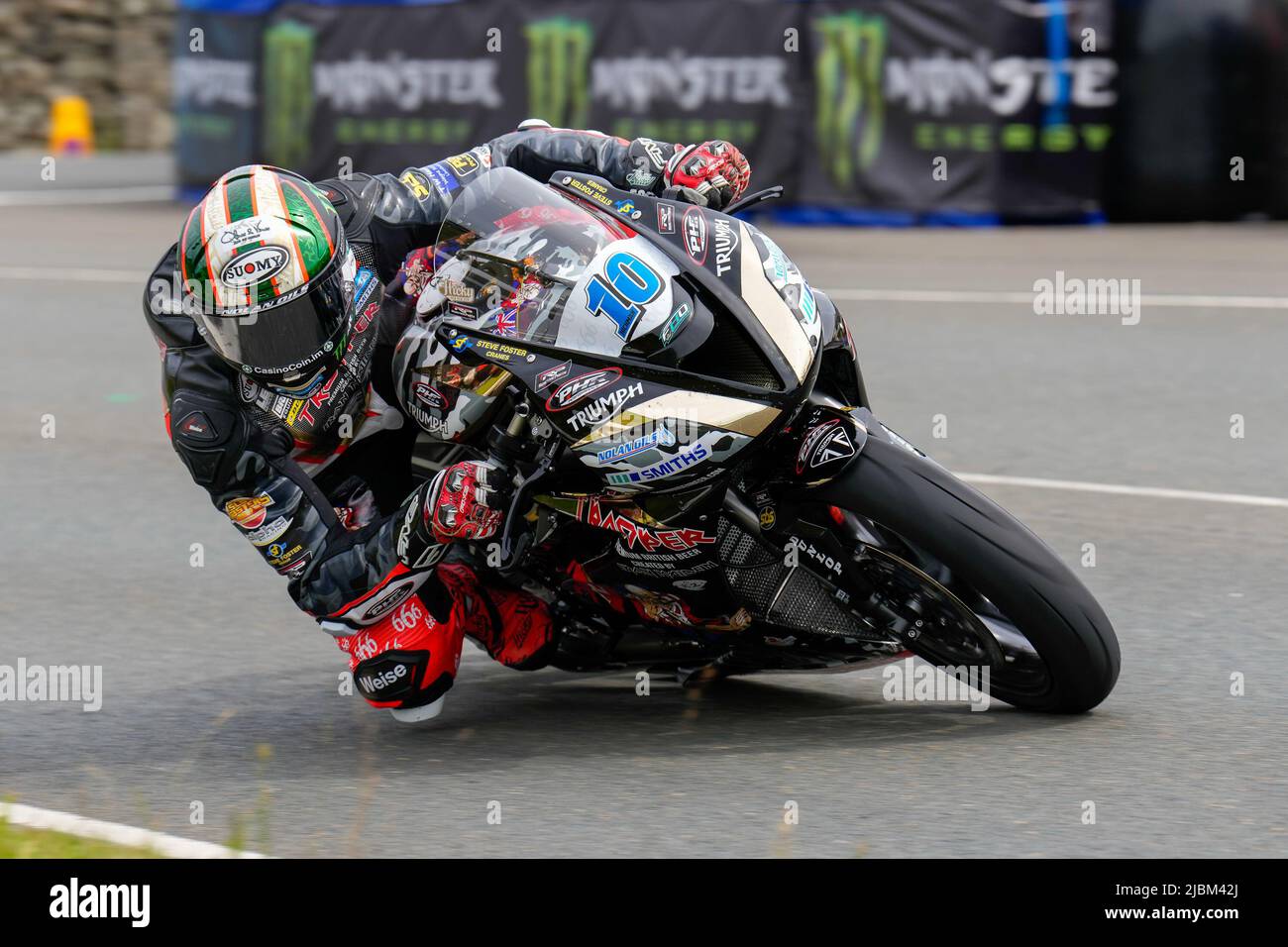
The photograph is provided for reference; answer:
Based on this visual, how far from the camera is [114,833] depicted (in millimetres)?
4141

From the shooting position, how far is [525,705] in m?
5.12

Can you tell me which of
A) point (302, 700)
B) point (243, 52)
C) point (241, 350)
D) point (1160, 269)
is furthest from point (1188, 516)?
point (243, 52)

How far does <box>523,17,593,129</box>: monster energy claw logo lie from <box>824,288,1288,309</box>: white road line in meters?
5.06

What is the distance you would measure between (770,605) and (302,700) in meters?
1.45

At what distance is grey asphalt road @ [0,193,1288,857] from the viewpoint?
4.11m

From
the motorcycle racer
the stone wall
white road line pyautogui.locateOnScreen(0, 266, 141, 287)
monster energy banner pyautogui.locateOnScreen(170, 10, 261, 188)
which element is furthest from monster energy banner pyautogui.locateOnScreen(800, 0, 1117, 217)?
the stone wall

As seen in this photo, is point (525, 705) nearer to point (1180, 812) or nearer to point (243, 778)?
point (243, 778)

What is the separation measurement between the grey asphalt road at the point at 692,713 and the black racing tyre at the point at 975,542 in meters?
0.33

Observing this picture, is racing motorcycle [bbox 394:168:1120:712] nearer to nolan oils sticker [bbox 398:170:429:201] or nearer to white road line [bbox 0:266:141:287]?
nolan oils sticker [bbox 398:170:429:201]

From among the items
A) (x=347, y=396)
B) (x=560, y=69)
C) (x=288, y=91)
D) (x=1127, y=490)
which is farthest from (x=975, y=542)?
(x=288, y=91)

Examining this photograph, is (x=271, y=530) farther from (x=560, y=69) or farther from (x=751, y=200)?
(x=560, y=69)

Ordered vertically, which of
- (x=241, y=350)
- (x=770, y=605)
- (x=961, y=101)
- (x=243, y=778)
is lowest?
(x=243, y=778)

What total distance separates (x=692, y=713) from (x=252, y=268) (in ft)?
5.25
